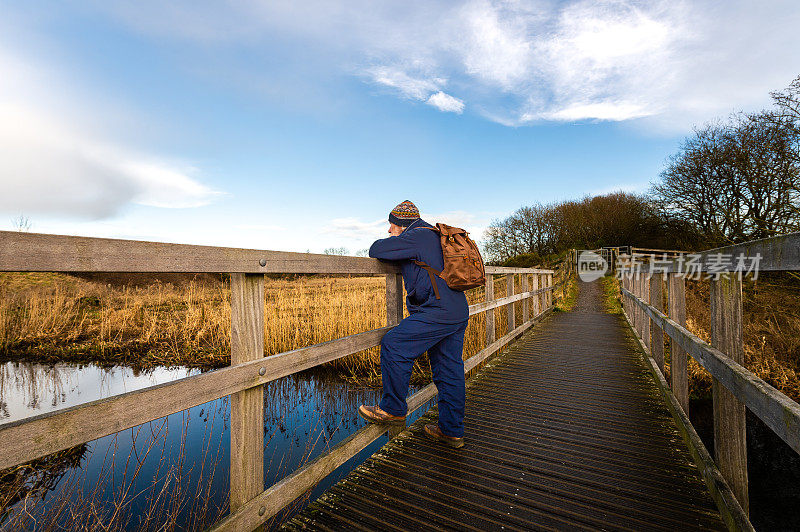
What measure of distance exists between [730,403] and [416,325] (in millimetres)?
1632

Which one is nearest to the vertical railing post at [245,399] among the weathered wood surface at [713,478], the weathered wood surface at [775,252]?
the weathered wood surface at [775,252]

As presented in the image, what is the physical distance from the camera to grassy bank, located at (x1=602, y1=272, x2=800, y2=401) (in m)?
6.14

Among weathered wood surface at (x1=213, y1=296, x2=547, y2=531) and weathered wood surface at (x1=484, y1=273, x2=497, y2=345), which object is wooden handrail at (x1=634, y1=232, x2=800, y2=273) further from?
weathered wood surface at (x1=484, y1=273, x2=497, y2=345)

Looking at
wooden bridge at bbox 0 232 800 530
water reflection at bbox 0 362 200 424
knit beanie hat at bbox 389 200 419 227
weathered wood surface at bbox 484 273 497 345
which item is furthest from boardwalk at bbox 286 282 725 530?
water reflection at bbox 0 362 200 424

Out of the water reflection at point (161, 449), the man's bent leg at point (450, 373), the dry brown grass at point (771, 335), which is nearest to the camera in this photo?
the man's bent leg at point (450, 373)

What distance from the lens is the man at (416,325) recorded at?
8.17ft

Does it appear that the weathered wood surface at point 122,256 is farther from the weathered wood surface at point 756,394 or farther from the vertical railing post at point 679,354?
the vertical railing post at point 679,354

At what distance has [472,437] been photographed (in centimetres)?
307

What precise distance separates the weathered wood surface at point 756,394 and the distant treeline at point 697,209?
11923 millimetres

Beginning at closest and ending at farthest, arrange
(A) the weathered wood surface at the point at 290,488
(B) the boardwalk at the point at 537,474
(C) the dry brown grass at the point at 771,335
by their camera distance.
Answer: (A) the weathered wood surface at the point at 290,488 < (B) the boardwalk at the point at 537,474 < (C) the dry brown grass at the point at 771,335

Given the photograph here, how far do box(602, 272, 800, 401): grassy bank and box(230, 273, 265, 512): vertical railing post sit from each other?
698 cm

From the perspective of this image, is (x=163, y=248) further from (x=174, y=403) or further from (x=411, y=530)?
(x=411, y=530)

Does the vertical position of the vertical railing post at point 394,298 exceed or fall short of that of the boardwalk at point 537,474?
it exceeds it

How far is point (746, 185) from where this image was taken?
54.0ft
